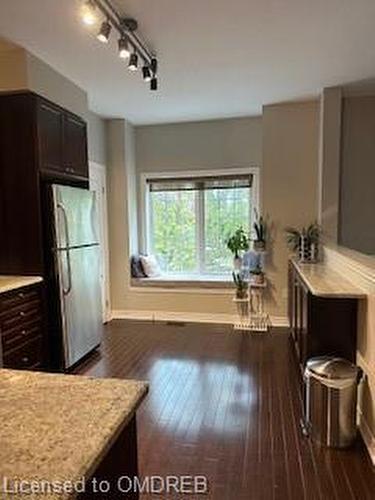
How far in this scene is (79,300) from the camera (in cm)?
357

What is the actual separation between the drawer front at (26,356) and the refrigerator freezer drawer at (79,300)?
238 millimetres

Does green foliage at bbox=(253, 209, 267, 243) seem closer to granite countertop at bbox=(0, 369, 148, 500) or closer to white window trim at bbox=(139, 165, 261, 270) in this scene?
white window trim at bbox=(139, 165, 261, 270)

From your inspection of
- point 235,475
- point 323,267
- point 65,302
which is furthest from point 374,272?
point 65,302

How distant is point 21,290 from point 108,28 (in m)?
1.96

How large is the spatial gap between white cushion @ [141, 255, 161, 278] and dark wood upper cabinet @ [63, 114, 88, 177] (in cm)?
190

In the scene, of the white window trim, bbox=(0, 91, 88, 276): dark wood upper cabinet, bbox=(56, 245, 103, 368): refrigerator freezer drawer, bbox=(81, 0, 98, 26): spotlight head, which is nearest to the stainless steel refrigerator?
bbox=(56, 245, 103, 368): refrigerator freezer drawer

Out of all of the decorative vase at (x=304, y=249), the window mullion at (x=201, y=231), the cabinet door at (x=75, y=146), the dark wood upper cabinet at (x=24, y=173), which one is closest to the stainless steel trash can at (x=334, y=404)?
the decorative vase at (x=304, y=249)

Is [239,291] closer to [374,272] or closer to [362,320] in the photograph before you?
[362,320]

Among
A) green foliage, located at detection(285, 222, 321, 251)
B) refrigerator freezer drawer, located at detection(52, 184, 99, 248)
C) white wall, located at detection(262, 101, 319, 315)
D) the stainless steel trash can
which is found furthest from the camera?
white wall, located at detection(262, 101, 319, 315)

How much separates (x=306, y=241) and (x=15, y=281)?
3129 mm

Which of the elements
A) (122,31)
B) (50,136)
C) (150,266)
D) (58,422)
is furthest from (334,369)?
(150,266)

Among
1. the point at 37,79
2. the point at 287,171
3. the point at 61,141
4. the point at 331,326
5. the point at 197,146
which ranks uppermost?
the point at 37,79

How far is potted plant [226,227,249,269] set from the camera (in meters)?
5.07

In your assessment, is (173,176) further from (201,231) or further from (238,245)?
(238,245)
